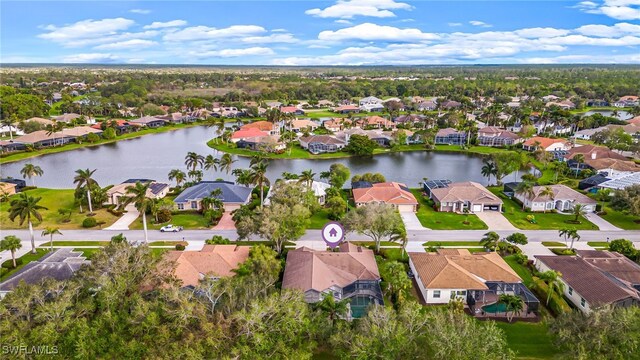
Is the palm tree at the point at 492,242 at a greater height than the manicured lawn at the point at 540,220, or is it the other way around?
the palm tree at the point at 492,242

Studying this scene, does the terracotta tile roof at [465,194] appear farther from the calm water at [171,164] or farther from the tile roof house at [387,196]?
the calm water at [171,164]

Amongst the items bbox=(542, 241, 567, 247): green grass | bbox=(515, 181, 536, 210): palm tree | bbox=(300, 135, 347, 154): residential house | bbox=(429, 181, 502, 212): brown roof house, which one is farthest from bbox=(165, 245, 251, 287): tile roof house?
bbox=(300, 135, 347, 154): residential house

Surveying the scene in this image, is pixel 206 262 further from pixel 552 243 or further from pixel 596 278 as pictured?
pixel 552 243

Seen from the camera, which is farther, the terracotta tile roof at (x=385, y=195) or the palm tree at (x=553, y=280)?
the terracotta tile roof at (x=385, y=195)

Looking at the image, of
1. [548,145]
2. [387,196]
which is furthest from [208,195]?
[548,145]

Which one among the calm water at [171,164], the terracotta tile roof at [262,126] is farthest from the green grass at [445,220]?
the terracotta tile roof at [262,126]
